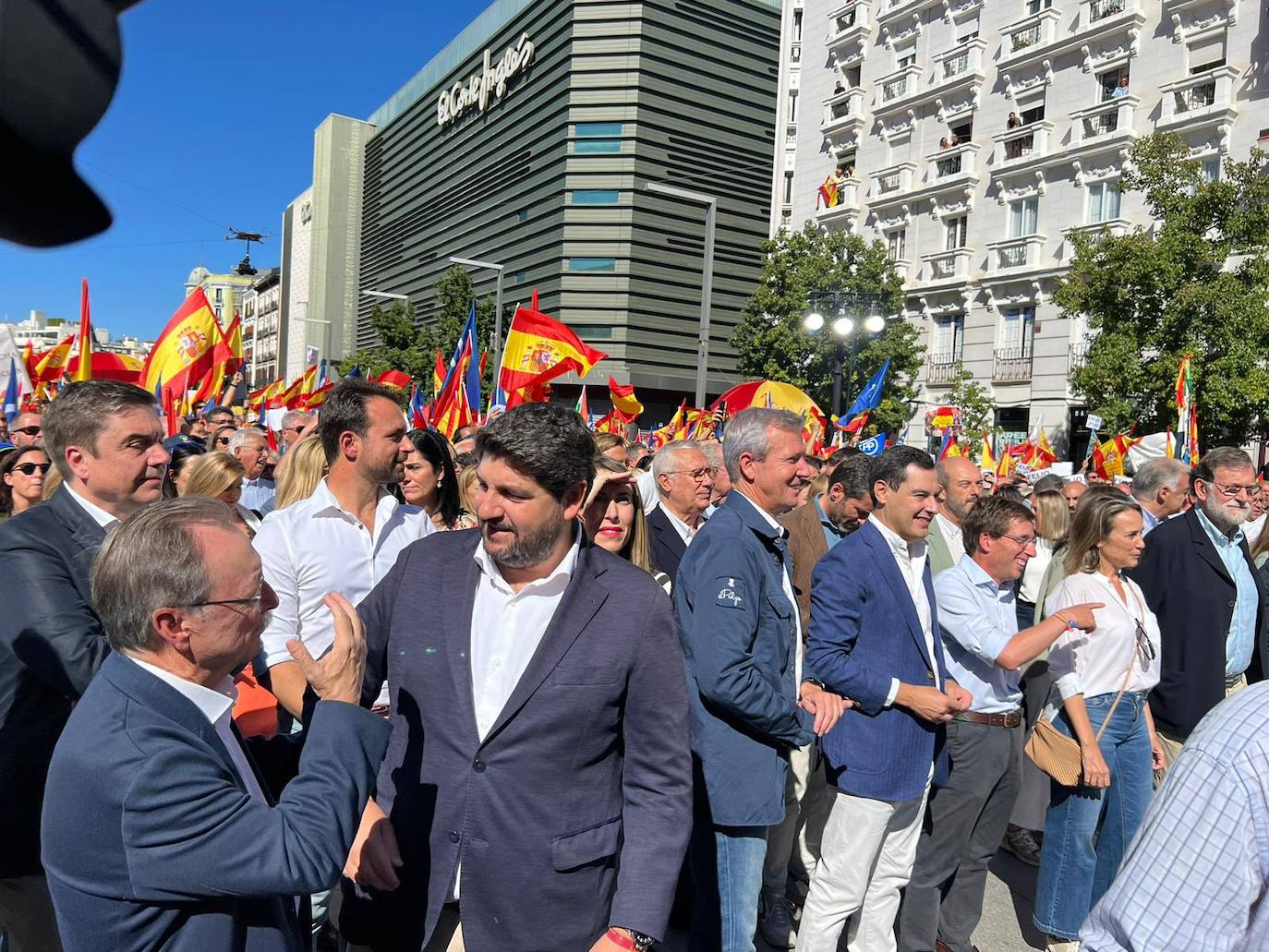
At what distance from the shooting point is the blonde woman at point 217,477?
15.7ft

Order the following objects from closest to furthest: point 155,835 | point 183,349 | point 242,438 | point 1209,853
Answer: point 1209,853
point 155,835
point 242,438
point 183,349

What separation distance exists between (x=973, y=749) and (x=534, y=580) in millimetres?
2519

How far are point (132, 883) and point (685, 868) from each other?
2.63 meters

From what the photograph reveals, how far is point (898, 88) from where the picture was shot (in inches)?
1345

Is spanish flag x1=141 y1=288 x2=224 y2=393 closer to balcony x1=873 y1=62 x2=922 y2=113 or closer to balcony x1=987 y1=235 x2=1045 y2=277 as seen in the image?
balcony x1=987 y1=235 x2=1045 y2=277

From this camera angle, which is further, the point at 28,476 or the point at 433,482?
the point at 433,482

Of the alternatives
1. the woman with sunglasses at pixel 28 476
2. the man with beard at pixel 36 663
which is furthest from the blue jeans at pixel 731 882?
the woman with sunglasses at pixel 28 476

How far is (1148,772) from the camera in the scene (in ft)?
13.6

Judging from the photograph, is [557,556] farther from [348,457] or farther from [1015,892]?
[1015,892]

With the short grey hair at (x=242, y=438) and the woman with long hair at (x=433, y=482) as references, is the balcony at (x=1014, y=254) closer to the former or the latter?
the short grey hair at (x=242, y=438)

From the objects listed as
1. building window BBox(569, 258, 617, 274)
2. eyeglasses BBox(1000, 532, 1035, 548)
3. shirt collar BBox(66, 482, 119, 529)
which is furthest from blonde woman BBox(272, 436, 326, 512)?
building window BBox(569, 258, 617, 274)

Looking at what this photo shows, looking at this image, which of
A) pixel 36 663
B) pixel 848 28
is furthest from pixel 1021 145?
pixel 36 663

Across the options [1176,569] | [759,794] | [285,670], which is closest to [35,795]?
[285,670]

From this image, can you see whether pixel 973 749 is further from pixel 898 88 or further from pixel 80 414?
pixel 898 88
